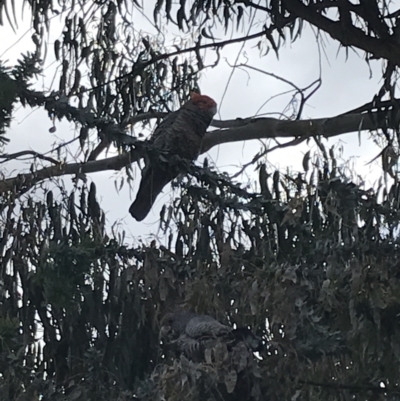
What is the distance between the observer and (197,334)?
1.54 m

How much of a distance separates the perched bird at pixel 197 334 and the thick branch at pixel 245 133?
2.19 feet

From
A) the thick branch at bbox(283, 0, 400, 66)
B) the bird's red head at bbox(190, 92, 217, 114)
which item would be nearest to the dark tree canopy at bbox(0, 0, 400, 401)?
the thick branch at bbox(283, 0, 400, 66)

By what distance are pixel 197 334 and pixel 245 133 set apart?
157cm

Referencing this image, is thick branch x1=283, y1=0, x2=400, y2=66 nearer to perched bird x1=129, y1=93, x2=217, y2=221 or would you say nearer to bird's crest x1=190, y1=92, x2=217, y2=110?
perched bird x1=129, y1=93, x2=217, y2=221

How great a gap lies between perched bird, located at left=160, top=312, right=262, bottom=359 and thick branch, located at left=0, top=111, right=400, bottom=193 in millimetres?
667

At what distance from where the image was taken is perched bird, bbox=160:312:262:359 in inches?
57.0

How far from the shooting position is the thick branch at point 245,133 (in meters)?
2.26

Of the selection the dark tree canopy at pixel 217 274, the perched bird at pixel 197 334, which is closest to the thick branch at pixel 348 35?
the dark tree canopy at pixel 217 274

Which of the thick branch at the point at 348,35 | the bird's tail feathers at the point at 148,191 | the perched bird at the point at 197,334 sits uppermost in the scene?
the thick branch at the point at 348,35

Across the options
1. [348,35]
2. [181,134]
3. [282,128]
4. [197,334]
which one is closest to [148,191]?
[181,134]

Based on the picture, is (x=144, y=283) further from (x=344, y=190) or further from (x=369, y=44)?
(x=369, y=44)

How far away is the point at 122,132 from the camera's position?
73.1 inches

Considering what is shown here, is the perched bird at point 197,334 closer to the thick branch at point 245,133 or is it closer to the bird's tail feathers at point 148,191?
the bird's tail feathers at point 148,191

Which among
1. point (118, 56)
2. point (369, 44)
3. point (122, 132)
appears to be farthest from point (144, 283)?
A: point (118, 56)
